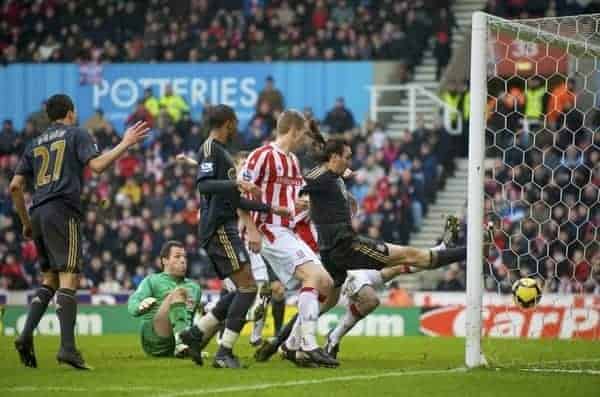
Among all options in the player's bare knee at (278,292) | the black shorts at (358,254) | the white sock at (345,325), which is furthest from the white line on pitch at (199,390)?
the player's bare knee at (278,292)

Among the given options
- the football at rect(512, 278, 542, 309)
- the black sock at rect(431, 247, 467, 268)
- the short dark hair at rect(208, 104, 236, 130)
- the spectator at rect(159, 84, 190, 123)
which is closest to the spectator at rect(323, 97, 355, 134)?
the spectator at rect(159, 84, 190, 123)

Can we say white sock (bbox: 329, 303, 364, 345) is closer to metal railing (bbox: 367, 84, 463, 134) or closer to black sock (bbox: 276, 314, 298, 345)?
black sock (bbox: 276, 314, 298, 345)

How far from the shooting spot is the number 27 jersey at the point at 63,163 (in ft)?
34.4

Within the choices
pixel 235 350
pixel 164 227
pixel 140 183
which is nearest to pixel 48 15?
pixel 140 183

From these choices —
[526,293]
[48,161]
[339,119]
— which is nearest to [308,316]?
[526,293]

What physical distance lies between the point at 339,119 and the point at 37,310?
16.0 metres

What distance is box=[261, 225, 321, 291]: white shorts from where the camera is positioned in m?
11.0

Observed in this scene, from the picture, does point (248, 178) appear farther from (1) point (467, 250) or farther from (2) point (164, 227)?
(2) point (164, 227)

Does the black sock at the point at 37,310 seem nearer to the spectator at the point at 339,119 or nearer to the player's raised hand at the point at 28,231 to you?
the player's raised hand at the point at 28,231

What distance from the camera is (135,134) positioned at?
10.1 m

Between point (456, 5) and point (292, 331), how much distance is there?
1883cm

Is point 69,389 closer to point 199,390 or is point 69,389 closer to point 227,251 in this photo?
point 199,390

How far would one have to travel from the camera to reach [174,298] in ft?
39.6

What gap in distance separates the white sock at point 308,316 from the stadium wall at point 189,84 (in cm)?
1658
